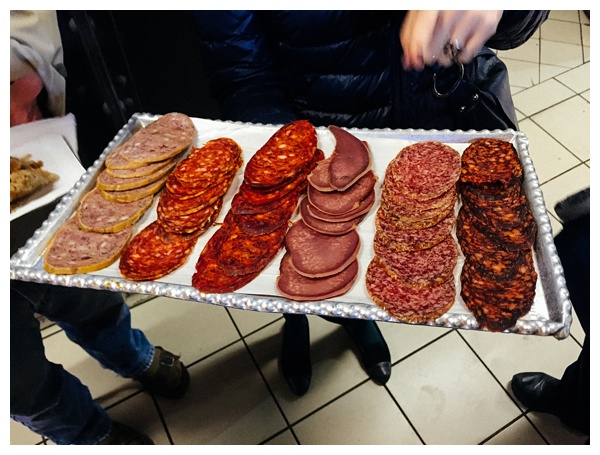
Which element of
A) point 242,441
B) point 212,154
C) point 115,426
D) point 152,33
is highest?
point 152,33

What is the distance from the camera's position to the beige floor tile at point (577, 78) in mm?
3037

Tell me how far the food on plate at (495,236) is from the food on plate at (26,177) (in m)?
1.27

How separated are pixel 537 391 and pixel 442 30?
1387 millimetres

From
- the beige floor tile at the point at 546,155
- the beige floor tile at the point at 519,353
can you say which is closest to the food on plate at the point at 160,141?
the beige floor tile at the point at 519,353

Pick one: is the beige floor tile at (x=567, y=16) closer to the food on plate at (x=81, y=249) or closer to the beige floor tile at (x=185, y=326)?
the beige floor tile at (x=185, y=326)

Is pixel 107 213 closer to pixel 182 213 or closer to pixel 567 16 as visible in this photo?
pixel 182 213

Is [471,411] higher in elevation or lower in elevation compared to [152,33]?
lower

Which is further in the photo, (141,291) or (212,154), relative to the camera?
(212,154)

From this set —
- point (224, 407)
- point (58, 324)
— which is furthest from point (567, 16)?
point (58, 324)

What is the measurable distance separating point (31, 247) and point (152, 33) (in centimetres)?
98

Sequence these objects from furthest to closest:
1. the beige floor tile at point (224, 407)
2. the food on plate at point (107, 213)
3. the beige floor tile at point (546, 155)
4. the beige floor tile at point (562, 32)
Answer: the beige floor tile at point (562, 32) < the beige floor tile at point (546, 155) < the beige floor tile at point (224, 407) < the food on plate at point (107, 213)

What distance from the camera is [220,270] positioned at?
120cm

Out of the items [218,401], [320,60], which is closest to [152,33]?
[320,60]
